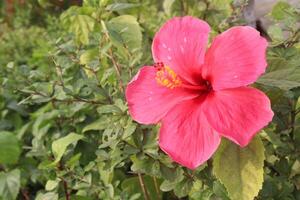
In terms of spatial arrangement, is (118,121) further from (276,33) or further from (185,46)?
(276,33)

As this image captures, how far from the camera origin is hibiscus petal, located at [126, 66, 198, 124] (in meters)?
0.97

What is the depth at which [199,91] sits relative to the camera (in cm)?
98

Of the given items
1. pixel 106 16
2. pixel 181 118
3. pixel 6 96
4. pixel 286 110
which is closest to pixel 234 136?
pixel 181 118

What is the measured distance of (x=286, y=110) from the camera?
1.11 m

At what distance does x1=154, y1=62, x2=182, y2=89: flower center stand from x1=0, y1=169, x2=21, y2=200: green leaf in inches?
32.6

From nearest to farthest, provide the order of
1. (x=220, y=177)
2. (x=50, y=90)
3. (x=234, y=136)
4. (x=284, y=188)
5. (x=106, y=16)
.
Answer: (x=234, y=136) < (x=220, y=177) < (x=284, y=188) < (x=50, y=90) < (x=106, y=16)

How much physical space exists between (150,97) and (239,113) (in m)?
0.19

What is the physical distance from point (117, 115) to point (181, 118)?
0.23 m

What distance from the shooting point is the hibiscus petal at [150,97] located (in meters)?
0.97

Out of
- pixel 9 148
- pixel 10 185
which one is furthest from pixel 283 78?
pixel 9 148

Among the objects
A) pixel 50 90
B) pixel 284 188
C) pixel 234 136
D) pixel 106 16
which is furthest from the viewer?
pixel 106 16

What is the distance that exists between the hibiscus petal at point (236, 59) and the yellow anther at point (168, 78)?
0.05 metres

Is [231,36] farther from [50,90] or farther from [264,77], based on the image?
[50,90]

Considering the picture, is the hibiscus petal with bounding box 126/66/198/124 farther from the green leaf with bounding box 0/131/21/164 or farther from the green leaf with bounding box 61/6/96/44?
the green leaf with bounding box 0/131/21/164
